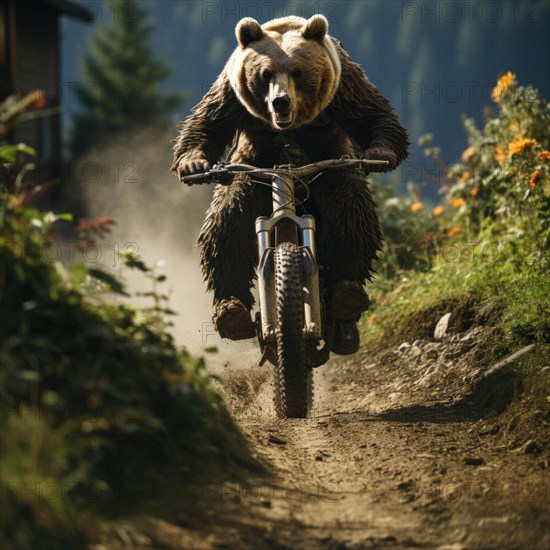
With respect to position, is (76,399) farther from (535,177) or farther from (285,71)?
(535,177)

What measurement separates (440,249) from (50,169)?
9671 mm

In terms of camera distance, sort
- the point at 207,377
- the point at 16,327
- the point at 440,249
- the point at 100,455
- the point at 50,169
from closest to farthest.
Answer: the point at 100,455 → the point at 16,327 → the point at 207,377 → the point at 440,249 → the point at 50,169

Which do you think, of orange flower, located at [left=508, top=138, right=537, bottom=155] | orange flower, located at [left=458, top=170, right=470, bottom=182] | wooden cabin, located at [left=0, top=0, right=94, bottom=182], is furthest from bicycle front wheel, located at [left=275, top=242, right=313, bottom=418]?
wooden cabin, located at [left=0, top=0, right=94, bottom=182]

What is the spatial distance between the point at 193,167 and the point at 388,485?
223 centimetres

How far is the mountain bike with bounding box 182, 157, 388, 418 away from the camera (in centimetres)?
494

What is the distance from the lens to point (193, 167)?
542 centimetres

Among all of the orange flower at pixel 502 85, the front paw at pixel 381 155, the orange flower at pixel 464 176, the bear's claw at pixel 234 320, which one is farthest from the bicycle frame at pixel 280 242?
the orange flower at pixel 464 176

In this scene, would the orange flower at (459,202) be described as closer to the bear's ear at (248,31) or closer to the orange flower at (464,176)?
the orange flower at (464,176)

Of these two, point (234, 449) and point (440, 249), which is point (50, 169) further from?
point (234, 449)

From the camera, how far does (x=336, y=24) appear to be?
19.0m

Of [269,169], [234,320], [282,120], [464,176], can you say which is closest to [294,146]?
[282,120]

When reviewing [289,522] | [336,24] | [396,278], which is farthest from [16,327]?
[336,24]

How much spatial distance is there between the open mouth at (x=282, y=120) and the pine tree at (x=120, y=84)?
16291 mm

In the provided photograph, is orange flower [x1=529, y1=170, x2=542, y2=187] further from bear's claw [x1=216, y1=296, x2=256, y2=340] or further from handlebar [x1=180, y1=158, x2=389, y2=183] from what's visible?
bear's claw [x1=216, y1=296, x2=256, y2=340]
